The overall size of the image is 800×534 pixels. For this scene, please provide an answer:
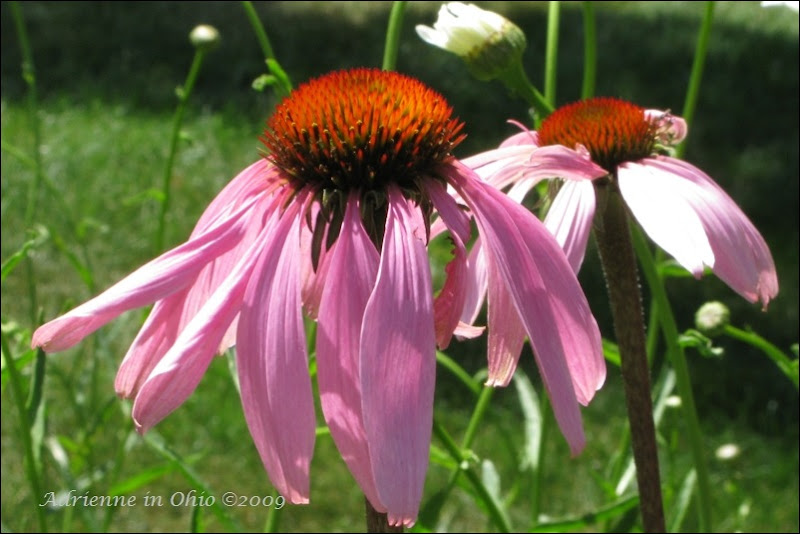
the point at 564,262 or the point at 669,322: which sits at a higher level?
the point at 564,262

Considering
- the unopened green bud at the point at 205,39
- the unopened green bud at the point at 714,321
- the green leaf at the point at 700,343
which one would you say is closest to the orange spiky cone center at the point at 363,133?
the green leaf at the point at 700,343

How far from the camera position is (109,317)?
1.47ft

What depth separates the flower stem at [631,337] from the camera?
2.00 feet

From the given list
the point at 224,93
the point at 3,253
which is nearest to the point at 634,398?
the point at 3,253

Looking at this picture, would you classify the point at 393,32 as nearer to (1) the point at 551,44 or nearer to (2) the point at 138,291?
(1) the point at 551,44

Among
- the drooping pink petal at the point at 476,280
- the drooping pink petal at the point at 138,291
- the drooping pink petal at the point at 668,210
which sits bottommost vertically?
the drooping pink petal at the point at 476,280

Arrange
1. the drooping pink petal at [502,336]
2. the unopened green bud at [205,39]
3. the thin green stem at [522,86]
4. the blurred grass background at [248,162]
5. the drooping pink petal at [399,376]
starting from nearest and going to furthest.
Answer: the drooping pink petal at [399,376] → the drooping pink petal at [502,336] → the thin green stem at [522,86] → the unopened green bud at [205,39] → the blurred grass background at [248,162]

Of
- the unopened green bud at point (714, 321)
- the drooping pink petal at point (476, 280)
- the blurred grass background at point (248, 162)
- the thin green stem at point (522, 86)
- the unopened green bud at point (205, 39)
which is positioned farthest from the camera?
the blurred grass background at point (248, 162)

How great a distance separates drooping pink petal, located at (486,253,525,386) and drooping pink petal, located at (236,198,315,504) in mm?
96

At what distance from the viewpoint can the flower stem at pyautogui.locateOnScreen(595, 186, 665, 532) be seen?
0.61 metres

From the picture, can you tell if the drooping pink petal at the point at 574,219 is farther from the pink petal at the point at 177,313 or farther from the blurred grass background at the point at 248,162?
the blurred grass background at the point at 248,162

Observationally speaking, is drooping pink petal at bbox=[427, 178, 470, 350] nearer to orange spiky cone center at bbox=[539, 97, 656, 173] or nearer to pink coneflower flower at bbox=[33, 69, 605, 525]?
pink coneflower flower at bbox=[33, 69, 605, 525]

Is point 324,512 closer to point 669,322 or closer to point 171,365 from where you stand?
point 669,322

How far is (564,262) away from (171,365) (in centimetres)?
18
